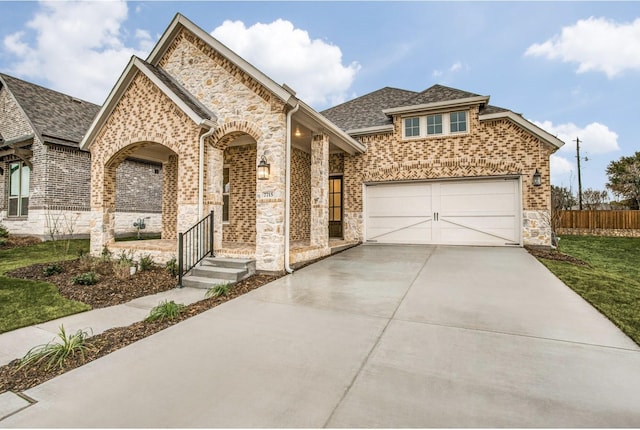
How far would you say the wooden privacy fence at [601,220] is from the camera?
1438 centimetres

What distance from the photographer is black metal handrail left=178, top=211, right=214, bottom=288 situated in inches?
261

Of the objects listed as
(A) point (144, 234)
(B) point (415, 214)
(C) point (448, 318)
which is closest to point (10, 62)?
(A) point (144, 234)

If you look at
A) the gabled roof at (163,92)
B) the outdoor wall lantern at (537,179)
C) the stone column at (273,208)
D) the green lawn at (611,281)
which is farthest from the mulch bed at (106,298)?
the outdoor wall lantern at (537,179)

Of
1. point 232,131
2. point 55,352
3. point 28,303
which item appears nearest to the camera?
point 55,352

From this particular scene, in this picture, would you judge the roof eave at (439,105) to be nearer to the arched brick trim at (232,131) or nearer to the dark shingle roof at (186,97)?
the arched brick trim at (232,131)

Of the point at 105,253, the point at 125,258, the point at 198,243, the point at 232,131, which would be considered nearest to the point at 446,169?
the point at 232,131

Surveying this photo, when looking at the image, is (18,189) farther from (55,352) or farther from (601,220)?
(601,220)

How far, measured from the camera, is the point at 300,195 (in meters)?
10.7

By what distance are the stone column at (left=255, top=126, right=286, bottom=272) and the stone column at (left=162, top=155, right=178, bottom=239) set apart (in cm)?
541

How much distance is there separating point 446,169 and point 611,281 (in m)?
5.37

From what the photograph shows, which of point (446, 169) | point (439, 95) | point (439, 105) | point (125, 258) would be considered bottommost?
point (125, 258)

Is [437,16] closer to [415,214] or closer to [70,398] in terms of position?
[415,214]

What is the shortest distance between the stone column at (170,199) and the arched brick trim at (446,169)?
6.95 m

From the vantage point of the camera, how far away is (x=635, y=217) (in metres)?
14.3
